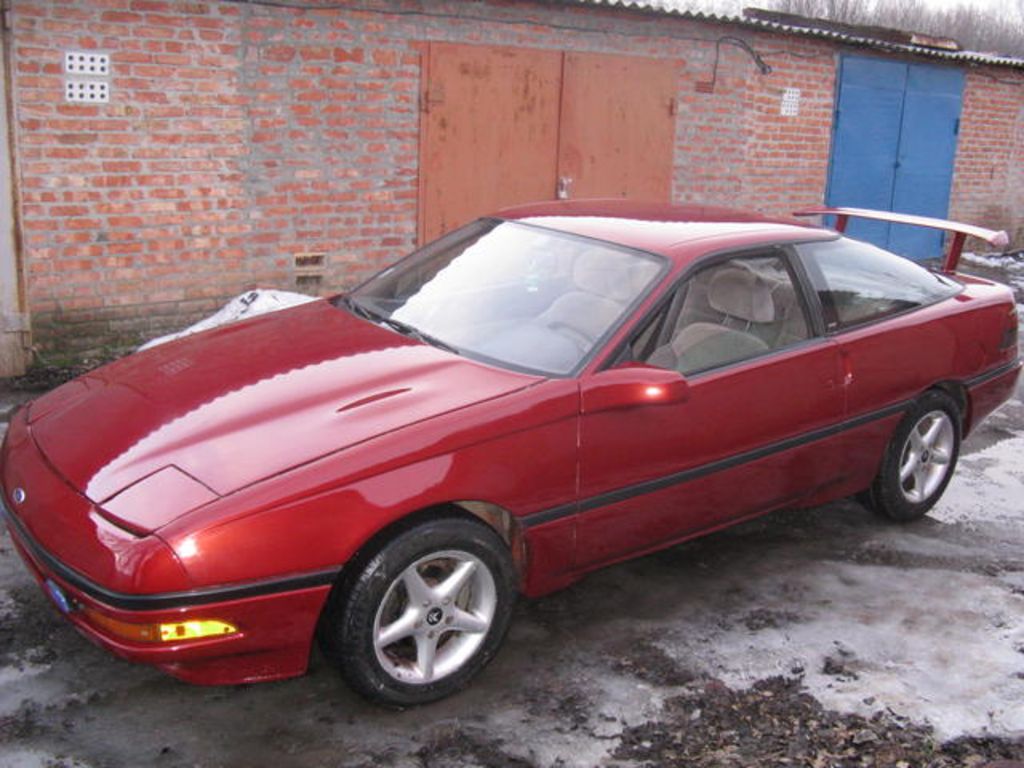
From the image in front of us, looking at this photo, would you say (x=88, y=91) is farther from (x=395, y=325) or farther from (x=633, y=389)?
(x=633, y=389)

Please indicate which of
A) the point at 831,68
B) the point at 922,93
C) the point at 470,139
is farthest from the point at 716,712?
the point at 922,93

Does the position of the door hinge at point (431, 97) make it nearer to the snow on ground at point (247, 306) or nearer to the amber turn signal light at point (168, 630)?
the snow on ground at point (247, 306)

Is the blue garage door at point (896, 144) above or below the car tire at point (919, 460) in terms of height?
above

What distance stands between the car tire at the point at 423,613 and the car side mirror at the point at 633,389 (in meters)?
0.57

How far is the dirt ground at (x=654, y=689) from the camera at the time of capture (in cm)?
313

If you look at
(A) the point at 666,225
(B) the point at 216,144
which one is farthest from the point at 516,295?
(B) the point at 216,144

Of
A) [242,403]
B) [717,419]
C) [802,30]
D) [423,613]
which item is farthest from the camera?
[802,30]

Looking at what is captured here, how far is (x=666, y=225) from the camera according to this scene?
439 cm

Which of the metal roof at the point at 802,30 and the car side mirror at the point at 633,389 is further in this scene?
the metal roof at the point at 802,30

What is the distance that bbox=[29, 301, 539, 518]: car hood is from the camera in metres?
3.16

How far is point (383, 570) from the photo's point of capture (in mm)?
3121

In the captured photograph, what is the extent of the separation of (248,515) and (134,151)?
185 inches

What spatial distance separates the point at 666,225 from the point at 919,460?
174 centimetres

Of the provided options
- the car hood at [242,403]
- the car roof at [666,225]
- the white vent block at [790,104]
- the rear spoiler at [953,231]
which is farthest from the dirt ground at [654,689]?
the white vent block at [790,104]
